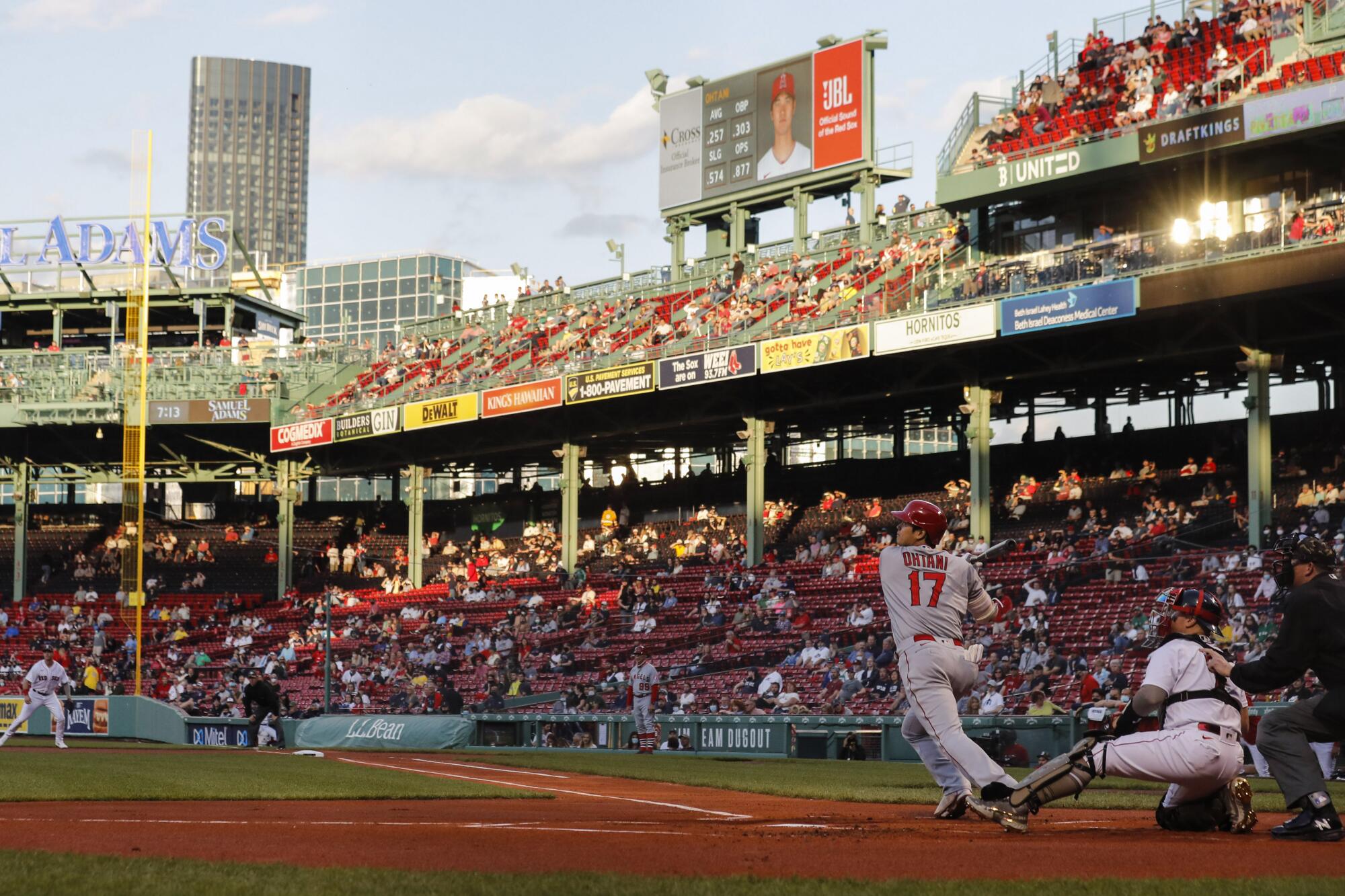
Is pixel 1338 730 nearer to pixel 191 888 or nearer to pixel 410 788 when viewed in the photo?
pixel 191 888

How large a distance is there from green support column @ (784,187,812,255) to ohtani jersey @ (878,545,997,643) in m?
33.4

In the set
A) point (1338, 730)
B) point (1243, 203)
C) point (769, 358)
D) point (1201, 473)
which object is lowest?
point (1338, 730)

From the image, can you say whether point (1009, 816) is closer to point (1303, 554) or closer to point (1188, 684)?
point (1188, 684)

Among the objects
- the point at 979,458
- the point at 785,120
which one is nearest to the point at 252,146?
the point at 785,120

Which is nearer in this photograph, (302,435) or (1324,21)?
(1324,21)

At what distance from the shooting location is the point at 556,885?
289 inches

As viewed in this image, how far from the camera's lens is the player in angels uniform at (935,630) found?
10.0 meters

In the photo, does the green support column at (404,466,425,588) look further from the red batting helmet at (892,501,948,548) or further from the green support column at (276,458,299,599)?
the red batting helmet at (892,501,948,548)

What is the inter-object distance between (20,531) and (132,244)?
447 inches

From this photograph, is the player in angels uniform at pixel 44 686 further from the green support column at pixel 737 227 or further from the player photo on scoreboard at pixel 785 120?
the player photo on scoreboard at pixel 785 120

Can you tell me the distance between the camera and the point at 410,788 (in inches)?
643

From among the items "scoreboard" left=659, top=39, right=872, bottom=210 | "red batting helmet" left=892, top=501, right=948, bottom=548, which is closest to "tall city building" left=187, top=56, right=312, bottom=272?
"scoreboard" left=659, top=39, right=872, bottom=210

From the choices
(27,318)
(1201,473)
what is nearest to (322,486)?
(27,318)

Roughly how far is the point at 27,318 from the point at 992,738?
48200 millimetres
